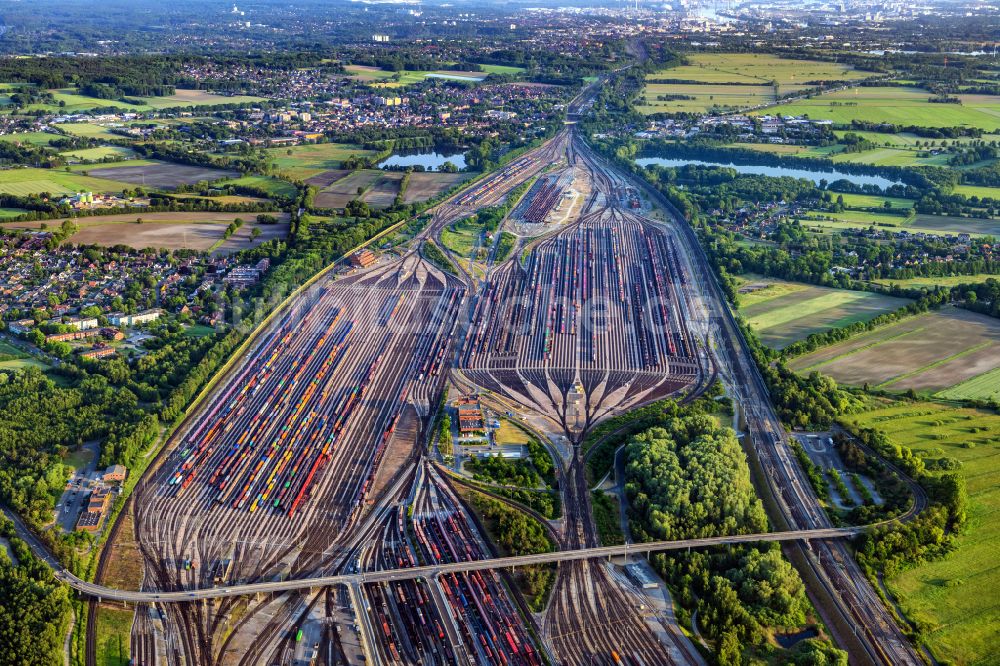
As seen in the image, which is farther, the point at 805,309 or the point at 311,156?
the point at 311,156

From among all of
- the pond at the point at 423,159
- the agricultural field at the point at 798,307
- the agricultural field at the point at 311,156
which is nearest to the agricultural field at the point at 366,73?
the pond at the point at 423,159

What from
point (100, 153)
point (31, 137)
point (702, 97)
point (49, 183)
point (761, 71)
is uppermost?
point (761, 71)

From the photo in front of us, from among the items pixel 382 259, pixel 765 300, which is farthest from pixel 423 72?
pixel 765 300

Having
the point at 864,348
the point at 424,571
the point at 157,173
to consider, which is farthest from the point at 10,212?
the point at 864,348

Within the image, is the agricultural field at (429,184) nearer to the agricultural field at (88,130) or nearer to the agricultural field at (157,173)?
the agricultural field at (157,173)

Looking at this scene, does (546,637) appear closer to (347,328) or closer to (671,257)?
(347,328)

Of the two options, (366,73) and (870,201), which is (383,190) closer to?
(870,201)
